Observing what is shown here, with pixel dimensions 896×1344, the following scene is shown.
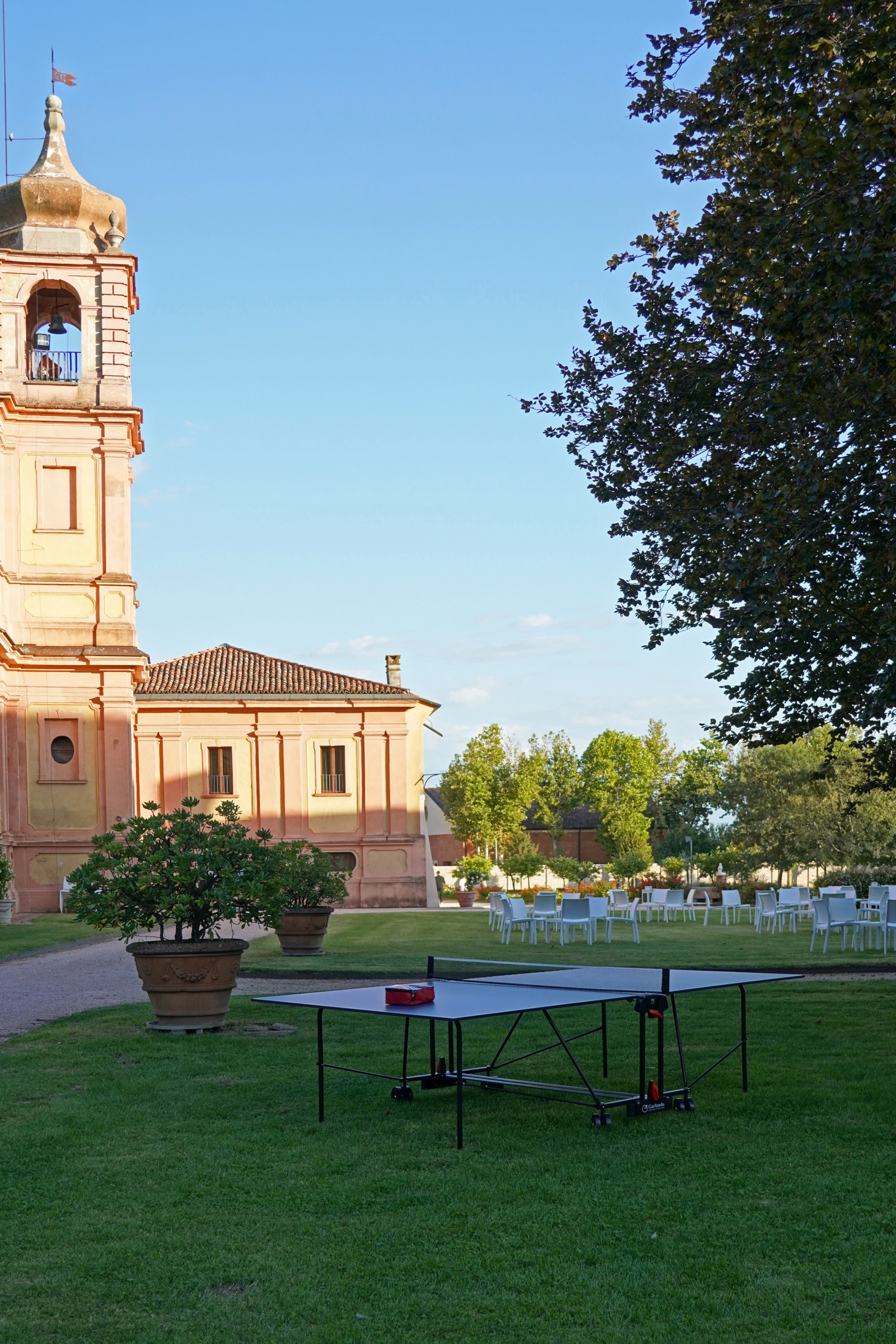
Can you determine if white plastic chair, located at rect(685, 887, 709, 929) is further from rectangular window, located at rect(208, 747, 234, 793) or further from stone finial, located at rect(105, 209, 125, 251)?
stone finial, located at rect(105, 209, 125, 251)

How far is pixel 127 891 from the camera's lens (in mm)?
9758

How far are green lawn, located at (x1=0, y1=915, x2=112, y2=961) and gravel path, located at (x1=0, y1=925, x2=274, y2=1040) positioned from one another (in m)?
0.50

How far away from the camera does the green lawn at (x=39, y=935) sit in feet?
69.4

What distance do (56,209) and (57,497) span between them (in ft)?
26.2


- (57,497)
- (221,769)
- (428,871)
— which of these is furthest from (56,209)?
(428,871)

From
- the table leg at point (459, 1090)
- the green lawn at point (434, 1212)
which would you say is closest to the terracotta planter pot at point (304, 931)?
the green lawn at point (434, 1212)

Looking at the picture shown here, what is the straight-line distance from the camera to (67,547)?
1363 inches

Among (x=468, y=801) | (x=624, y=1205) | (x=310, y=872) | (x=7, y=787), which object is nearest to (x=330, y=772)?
(x=7, y=787)

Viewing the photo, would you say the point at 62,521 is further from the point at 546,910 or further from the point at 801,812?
the point at 801,812

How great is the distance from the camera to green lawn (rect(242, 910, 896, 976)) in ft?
52.0

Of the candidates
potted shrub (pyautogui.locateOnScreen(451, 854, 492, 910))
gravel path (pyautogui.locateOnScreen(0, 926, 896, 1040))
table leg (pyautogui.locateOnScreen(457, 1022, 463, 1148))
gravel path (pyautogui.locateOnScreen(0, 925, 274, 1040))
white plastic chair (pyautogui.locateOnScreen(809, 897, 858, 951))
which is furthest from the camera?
potted shrub (pyautogui.locateOnScreen(451, 854, 492, 910))

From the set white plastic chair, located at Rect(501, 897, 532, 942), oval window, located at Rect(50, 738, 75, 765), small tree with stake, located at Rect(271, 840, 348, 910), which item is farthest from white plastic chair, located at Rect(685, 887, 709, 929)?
oval window, located at Rect(50, 738, 75, 765)

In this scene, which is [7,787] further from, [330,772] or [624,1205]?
[624,1205]

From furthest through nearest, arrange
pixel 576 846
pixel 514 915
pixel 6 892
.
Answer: pixel 576 846 < pixel 6 892 < pixel 514 915
